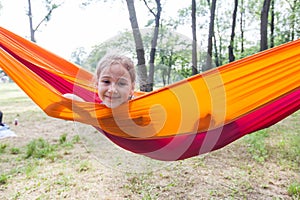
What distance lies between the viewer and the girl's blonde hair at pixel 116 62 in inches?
49.4

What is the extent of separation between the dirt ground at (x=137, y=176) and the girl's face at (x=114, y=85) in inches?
13.0

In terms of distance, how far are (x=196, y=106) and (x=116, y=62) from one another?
1.33ft

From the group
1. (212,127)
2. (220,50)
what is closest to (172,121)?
(212,127)

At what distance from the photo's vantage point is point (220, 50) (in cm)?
1488

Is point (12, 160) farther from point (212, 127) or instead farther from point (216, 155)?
point (212, 127)

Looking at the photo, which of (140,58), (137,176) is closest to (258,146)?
(137,176)

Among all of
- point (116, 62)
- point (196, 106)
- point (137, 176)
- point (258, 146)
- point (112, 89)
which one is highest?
point (116, 62)

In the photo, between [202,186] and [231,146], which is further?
[231,146]

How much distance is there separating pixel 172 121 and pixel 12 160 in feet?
6.47

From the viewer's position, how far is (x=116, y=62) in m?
1.25

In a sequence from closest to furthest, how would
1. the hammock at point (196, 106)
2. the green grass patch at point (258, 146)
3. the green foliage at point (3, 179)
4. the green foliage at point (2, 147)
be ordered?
the hammock at point (196, 106) < the green foliage at point (3, 179) < the green grass patch at point (258, 146) < the green foliage at point (2, 147)

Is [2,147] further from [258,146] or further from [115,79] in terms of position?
[258,146]

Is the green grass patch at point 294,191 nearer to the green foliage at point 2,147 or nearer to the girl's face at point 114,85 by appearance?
the girl's face at point 114,85

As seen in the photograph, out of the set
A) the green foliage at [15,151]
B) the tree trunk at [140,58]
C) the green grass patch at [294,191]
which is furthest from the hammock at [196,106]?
the green foliage at [15,151]
